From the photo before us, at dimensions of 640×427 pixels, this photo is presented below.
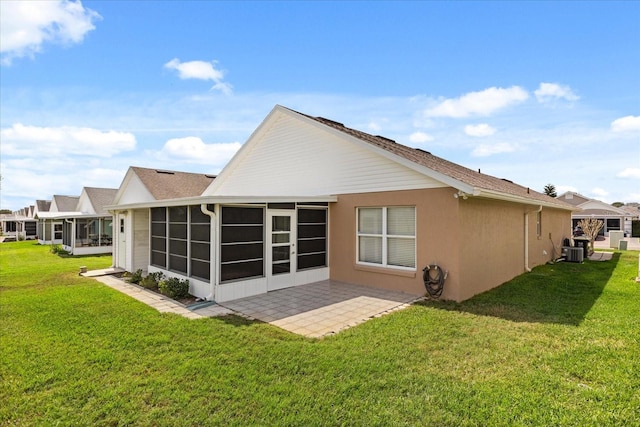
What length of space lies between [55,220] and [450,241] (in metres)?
32.8

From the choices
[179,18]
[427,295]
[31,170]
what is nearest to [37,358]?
[427,295]

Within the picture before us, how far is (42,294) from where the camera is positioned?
9164 millimetres

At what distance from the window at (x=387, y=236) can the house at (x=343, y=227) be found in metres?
0.03

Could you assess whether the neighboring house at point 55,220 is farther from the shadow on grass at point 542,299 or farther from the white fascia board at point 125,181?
the shadow on grass at point 542,299

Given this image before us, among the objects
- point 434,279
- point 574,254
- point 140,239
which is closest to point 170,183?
point 140,239

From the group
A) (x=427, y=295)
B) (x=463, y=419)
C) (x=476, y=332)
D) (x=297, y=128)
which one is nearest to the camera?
(x=463, y=419)

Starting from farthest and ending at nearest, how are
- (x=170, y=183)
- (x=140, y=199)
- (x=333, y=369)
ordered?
(x=170, y=183) → (x=140, y=199) → (x=333, y=369)

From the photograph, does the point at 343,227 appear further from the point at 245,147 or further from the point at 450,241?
the point at 245,147

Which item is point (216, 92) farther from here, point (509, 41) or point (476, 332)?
point (476, 332)

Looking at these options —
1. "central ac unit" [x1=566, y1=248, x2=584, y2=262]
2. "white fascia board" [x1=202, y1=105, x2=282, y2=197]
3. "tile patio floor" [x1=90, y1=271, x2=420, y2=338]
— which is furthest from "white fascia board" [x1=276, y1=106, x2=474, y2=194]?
"central ac unit" [x1=566, y1=248, x2=584, y2=262]

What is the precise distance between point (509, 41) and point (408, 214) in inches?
251

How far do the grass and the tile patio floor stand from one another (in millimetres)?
396

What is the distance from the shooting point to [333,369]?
4.38 metres

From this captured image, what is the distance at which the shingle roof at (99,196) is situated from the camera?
2702 centimetres
